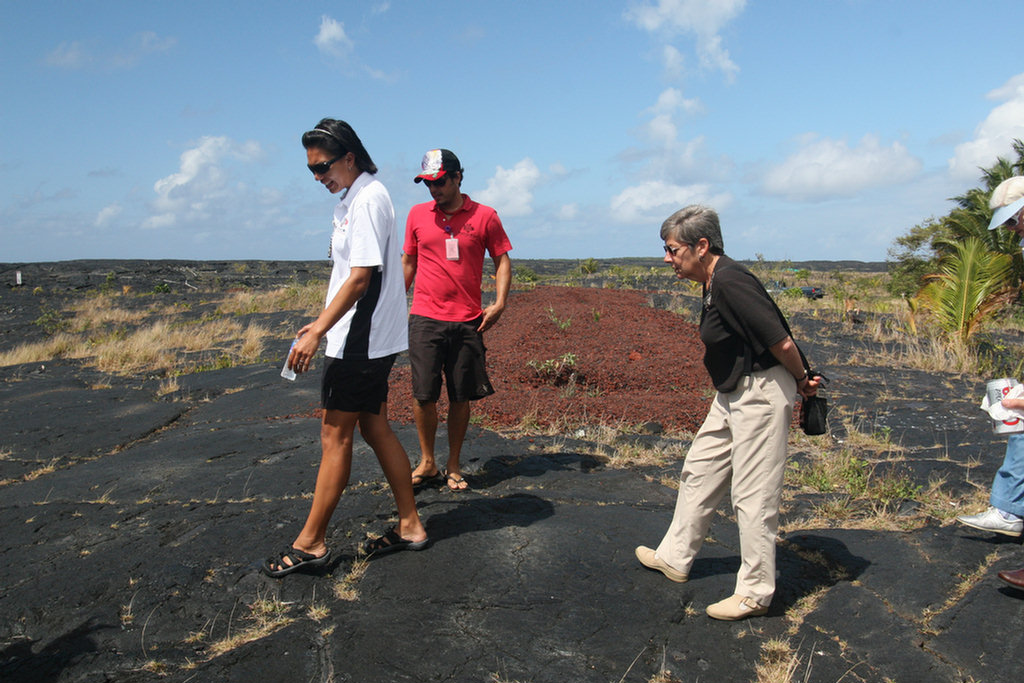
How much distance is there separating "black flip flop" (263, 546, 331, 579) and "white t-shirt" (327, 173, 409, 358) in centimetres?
92

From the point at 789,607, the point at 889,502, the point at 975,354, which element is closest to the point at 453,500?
the point at 789,607

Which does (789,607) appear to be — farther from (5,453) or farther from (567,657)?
(5,453)

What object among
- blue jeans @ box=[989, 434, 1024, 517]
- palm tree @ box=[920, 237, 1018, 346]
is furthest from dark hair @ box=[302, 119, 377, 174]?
palm tree @ box=[920, 237, 1018, 346]

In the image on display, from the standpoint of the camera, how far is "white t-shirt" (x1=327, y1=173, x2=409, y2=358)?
3240mm

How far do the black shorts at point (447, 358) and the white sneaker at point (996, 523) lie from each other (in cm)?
277

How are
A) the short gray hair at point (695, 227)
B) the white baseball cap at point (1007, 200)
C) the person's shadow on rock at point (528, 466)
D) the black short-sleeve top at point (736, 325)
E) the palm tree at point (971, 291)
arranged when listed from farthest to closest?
the palm tree at point (971, 291) < the person's shadow on rock at point (528, 466) < the white baseball cap at point (1007, 200) < the short gray hair at point (695, 227) < the black short-sleeve top at point (736, 325)

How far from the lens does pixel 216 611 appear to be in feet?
10.3

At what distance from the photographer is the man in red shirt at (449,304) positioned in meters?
4.60

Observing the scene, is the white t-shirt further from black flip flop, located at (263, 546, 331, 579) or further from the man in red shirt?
the man in red shirt

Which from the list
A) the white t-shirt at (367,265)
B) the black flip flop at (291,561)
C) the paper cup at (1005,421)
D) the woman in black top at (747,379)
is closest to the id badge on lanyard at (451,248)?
the white t-shirt at (367,265)

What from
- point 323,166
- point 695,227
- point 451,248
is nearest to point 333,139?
point 323,166

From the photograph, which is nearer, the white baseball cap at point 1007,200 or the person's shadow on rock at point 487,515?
the white baseball cap at point 1007,200

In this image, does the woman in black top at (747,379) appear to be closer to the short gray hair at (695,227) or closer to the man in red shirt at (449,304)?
the short gray hair at (695,227)

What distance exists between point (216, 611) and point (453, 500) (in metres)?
1.63
